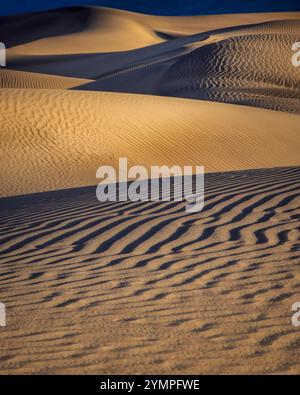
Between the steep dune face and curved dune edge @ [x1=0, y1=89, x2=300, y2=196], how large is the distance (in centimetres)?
522

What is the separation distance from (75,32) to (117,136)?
4869 centimetres

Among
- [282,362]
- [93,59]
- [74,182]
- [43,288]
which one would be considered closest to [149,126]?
[74,182]

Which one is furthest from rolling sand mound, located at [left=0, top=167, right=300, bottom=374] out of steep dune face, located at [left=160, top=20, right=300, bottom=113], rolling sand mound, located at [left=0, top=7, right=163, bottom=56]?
rolling sand mound, located at [left=0, top=7, right=163, bottom=56]

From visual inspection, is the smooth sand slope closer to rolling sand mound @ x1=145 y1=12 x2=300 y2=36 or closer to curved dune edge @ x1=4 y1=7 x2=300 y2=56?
curved dune edge @ x1=4 y1=7 x2=300 y2=56

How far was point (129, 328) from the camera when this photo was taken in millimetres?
3457

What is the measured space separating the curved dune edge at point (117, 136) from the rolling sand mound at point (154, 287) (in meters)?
4.67

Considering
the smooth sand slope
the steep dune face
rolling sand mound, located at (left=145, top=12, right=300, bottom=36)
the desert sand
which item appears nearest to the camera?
the desert sand

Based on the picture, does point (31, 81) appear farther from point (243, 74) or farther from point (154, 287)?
point (154, 287)

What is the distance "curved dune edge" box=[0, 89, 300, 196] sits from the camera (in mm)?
11633

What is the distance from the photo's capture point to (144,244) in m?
5.14

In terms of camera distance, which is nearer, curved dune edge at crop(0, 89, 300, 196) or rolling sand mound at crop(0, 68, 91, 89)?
curved dune edge at crop(0, 89, 300, 196)

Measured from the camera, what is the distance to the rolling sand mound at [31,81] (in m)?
23.2

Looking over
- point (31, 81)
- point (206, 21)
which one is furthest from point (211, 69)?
point (206, 21)
